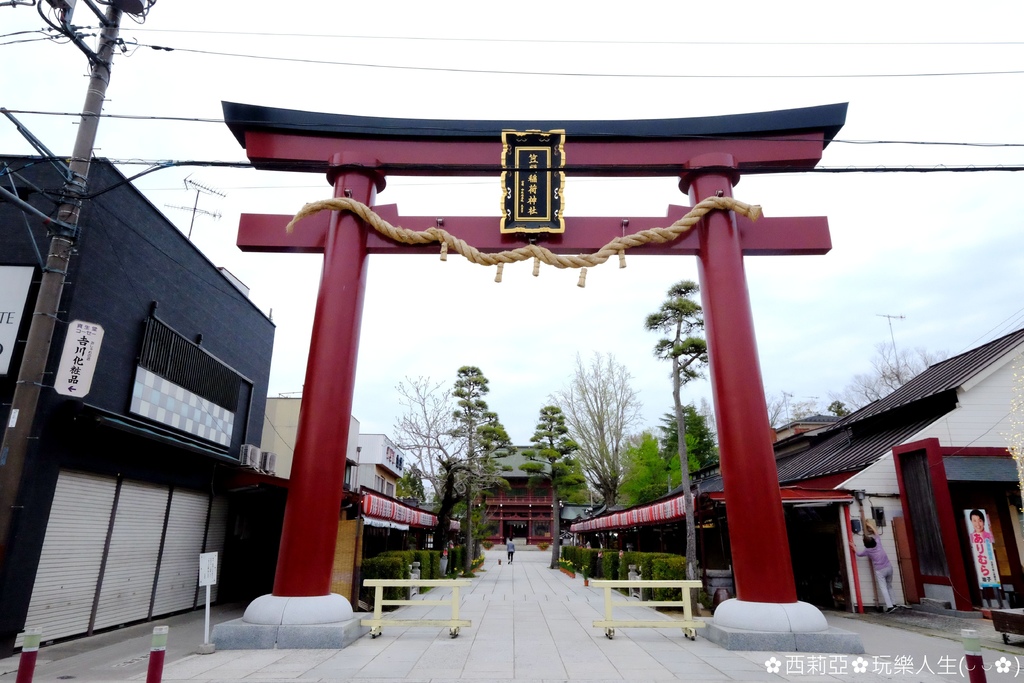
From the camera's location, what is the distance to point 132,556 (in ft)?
35.9

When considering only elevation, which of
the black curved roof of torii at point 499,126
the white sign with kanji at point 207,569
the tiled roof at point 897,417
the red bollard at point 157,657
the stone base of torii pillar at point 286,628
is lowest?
the stone base of torii pillar at point 286,628

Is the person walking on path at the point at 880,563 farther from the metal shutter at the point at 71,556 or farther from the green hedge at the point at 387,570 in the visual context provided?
the metal shutter at the point at 71,556

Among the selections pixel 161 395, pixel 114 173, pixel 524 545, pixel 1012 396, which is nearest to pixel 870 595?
pixel 1012 396

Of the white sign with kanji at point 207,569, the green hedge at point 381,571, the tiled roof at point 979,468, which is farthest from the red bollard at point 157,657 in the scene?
the tiled roof at point 979,468

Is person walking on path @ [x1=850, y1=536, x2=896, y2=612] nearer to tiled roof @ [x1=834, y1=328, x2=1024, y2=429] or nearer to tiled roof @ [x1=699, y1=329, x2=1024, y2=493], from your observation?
tiled roof @ [x1=699, y1=329, x2=1024, y2=493]

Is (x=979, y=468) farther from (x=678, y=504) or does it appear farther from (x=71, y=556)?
(x=71, y=556)

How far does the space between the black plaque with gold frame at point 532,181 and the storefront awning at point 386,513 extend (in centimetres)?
698

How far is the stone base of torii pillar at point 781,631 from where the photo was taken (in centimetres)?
779

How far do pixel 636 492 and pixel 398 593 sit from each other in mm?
25107

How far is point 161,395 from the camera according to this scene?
12.1 metres

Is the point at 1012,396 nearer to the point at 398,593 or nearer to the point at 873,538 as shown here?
the point at 873,538

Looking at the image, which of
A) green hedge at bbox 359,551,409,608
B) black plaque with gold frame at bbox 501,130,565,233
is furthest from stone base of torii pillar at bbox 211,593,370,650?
black plaque with gold frame at bbox 501,130,565,233

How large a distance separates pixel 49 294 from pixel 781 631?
10.6m

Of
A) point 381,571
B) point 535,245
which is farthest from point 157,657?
point 381,571
